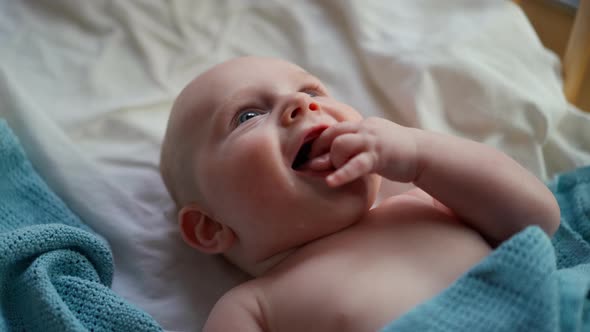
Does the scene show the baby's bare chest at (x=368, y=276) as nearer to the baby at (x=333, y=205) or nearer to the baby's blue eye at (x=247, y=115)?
the baby at (x=333, y=205)

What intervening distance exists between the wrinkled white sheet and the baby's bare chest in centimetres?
21

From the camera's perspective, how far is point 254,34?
1417 millimetres

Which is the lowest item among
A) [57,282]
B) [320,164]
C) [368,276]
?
[57,282]

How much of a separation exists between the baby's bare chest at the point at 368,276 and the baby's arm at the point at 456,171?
43 millimetres

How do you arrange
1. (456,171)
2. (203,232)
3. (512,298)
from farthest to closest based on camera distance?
(203,232) → (456,171) → (512,298)

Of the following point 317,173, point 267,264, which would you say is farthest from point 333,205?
point 267,264

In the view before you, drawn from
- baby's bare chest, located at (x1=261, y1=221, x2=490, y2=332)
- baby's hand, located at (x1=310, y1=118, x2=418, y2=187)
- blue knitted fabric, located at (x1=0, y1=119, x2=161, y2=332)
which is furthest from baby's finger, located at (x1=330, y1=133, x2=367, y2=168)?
blue knitted fabric, located at (x1=0, y1=119, x2=161, y2=332)

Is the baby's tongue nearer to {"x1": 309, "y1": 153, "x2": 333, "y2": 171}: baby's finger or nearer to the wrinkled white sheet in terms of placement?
{"x1": 309, "y1": 153, "x2": 333, "y2": 171}: baby's finger

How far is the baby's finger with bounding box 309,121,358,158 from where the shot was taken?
93cm

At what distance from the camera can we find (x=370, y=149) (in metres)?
0.91

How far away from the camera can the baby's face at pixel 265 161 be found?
93 centimetres

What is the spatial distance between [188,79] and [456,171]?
0.63 meters

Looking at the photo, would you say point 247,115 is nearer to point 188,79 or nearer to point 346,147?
point 346,147

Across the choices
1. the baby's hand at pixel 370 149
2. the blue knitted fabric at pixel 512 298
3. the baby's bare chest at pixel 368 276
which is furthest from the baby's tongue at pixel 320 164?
the blue knitted fabric at pixel 512 298
